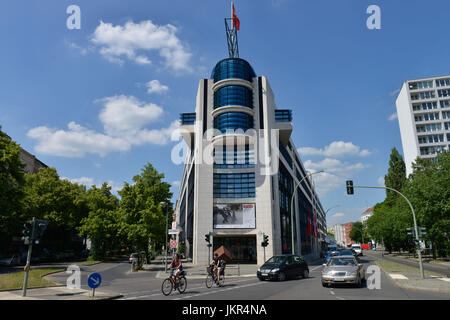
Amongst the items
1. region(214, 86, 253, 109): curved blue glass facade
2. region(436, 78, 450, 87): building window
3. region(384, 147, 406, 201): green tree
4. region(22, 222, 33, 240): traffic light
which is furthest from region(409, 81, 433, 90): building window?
region(22, 222, 33, 240): traffic light

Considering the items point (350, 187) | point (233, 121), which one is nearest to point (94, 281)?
point (350, 187)

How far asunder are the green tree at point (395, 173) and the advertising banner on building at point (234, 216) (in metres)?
42.7

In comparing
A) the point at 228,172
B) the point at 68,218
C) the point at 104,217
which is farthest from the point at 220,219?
the point at 68,218

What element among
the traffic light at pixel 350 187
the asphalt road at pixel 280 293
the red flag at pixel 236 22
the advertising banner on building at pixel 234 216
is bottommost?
the asphalt road at pixel 280 293

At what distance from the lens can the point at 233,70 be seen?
4434 centimetres

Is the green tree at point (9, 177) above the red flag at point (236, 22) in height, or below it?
below

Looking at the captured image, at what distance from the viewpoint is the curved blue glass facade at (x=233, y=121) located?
4184cm

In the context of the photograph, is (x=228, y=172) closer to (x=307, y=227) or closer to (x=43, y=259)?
(x=43, y=259)

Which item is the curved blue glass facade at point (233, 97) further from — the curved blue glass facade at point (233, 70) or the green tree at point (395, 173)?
the green tree at point (395, 173)

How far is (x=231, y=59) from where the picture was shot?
45.2m

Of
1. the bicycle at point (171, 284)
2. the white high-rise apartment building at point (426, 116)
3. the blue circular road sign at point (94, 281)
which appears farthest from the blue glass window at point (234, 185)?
the white high-rise apartment building at point (426, 116)

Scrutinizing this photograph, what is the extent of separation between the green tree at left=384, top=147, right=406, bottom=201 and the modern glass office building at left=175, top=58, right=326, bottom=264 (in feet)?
116

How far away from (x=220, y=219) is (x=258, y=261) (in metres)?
7.54
